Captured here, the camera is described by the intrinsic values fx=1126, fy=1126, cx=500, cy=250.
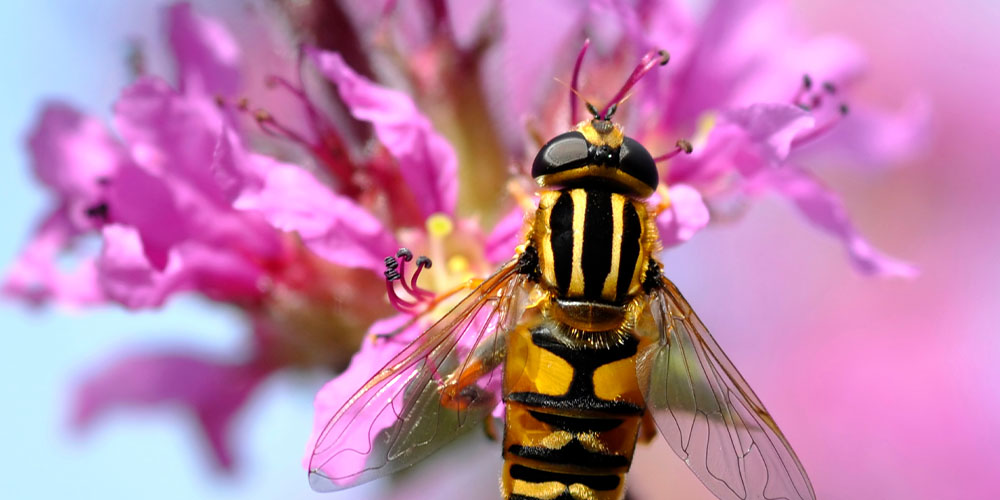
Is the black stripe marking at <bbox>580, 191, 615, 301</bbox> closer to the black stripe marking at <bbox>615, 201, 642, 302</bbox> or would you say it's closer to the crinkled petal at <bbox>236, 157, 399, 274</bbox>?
the black stripe marking at <bbox>615, 201, 642, 302</bbox>

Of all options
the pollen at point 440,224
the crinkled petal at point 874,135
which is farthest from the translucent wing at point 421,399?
the crinkled petal at point 874,135

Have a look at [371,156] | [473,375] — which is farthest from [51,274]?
[473,375]

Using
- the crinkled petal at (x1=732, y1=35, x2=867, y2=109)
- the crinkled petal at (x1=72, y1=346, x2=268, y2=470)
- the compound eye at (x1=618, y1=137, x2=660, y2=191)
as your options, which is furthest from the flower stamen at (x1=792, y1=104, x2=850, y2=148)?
the crinkled petal at (x1=72, y1=346, x2=268, y2=470)

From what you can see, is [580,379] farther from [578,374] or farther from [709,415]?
[709,415]

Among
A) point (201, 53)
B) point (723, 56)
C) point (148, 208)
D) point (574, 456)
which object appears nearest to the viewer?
point (574, 456)

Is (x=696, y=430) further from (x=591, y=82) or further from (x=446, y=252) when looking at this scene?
(x=591, y=82)

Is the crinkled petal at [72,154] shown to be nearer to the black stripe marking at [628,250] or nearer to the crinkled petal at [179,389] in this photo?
the crinkled petal at [179,389]

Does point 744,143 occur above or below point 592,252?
above
